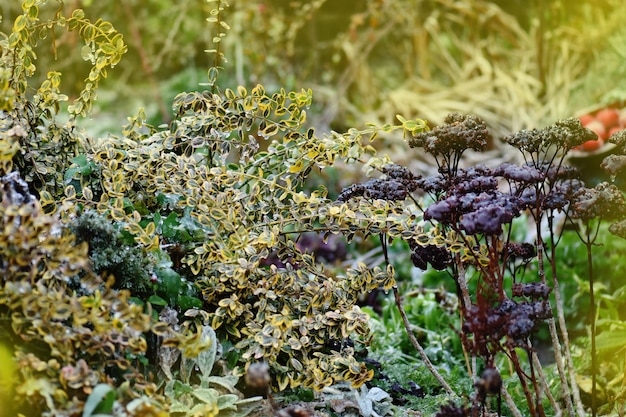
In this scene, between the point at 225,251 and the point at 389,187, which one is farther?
the point at 389,187

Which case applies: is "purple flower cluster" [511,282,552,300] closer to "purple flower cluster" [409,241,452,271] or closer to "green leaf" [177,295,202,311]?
"purple flower cluster" [409,241,452,271]

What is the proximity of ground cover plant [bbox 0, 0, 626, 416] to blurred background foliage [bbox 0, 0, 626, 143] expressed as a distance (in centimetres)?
322

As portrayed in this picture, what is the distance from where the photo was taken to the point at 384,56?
22.6 ft

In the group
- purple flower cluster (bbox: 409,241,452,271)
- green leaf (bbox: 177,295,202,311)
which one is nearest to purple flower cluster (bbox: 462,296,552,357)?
purple flower cluster (bbox: 409,241,452,271)

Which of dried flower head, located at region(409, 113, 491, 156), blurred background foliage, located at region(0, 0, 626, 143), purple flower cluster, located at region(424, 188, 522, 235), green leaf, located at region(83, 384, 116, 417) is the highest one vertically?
blurred background foliage, located at region(0, 0, 626, 143)

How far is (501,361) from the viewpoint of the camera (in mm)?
2791

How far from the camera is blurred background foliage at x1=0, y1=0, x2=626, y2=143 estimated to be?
5.46m

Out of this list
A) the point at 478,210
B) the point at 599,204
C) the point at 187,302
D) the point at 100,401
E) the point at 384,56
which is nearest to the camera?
the point at 100,401

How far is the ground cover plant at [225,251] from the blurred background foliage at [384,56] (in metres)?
3.22

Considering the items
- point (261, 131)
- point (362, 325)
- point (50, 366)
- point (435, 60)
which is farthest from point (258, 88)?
point (435, 60)

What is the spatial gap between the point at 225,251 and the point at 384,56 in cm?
536

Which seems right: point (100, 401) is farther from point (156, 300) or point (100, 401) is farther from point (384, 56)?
point (384, 56)

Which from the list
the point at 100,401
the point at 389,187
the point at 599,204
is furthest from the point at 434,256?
the point at 100,401

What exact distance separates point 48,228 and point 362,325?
898 millimetres
